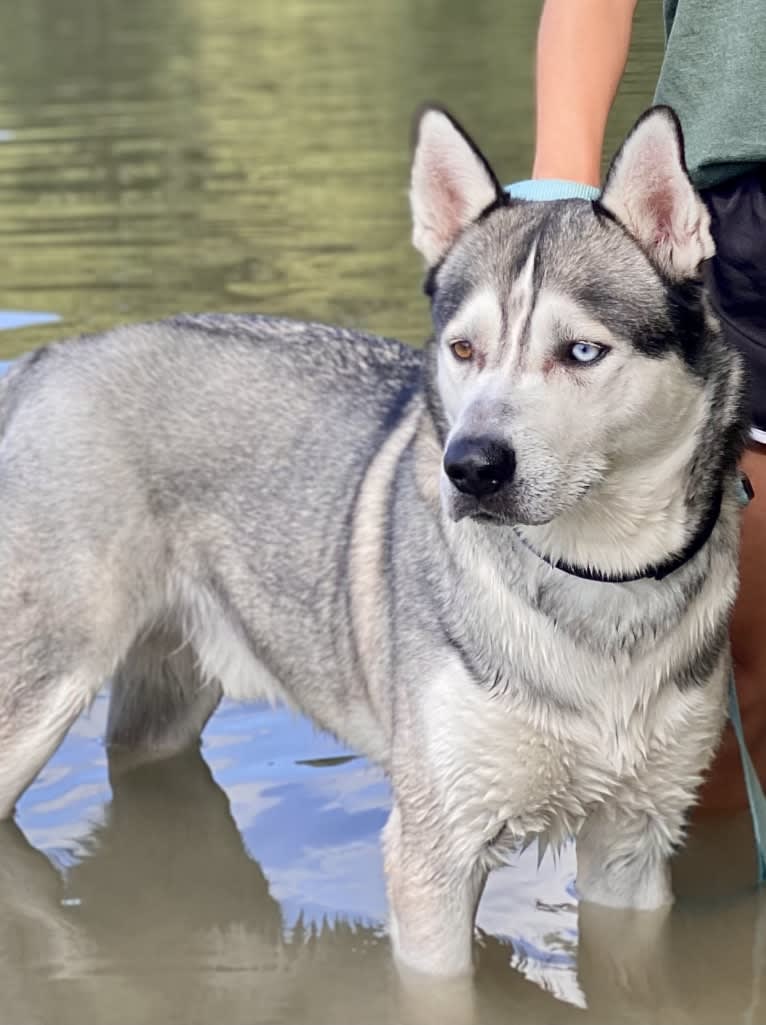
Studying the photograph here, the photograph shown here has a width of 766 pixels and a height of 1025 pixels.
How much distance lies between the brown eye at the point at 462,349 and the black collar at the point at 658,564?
0.41 meters

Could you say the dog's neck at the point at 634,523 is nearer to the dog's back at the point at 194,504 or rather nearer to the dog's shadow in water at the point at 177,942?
the dog's back at the point at 194,504

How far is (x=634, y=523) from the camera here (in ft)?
12.1

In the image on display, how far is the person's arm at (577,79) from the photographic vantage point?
4176mm

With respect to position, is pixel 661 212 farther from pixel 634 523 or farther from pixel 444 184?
pixel 634 523

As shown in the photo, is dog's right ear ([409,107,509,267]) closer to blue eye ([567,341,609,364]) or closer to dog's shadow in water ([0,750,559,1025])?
blue eye ([567,341,609,364])

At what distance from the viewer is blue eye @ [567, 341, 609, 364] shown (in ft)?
11.4

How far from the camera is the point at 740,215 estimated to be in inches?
168

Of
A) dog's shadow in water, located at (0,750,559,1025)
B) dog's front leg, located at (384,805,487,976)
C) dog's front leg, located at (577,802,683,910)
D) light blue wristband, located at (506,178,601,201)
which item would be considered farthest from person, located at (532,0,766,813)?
dog's shadow in water, located at (0,750,559,1025)

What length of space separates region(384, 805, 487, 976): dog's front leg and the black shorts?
4.22 ft

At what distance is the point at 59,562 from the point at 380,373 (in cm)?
97

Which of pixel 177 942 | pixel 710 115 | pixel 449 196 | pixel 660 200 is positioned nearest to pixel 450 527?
pixel 449 196

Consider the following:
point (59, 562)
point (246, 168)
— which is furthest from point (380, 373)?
point (246, 168)

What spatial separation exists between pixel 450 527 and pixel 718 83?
1299 mm

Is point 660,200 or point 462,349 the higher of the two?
point 660,200
